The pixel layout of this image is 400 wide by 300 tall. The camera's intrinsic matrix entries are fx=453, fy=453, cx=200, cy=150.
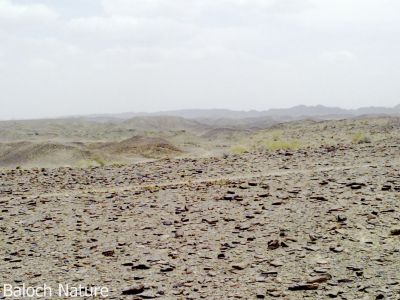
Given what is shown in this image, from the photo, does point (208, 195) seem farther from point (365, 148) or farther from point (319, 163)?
point (365, 148)

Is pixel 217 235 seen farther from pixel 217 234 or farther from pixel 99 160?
pixel 99 160

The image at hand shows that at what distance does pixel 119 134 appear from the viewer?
79.9m

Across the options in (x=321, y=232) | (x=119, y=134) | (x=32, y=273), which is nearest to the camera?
(x=32, y=273)

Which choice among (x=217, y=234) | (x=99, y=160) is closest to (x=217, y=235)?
(x=217, y=234)

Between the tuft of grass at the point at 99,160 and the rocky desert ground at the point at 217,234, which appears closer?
the rocky desert ground at the point at 217,234

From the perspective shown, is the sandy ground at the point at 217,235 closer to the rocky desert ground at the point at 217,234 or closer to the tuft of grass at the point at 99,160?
the rocky desert ground at the point at 217,234

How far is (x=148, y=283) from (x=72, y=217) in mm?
3897

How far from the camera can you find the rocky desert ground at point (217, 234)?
6324 millimetres

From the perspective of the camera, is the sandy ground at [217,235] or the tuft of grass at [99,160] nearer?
the sandy ground at [217,235]

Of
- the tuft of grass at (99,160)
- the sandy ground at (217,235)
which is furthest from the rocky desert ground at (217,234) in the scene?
the tuft of grass at (99,160)

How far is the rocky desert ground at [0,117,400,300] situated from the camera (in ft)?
20.7

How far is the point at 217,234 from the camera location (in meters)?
8.15

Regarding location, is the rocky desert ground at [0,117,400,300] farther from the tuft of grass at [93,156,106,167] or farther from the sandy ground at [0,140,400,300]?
the tuft of grass at [93,156,106,167]

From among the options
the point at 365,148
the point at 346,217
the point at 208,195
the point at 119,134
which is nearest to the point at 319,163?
the point at 365,148
